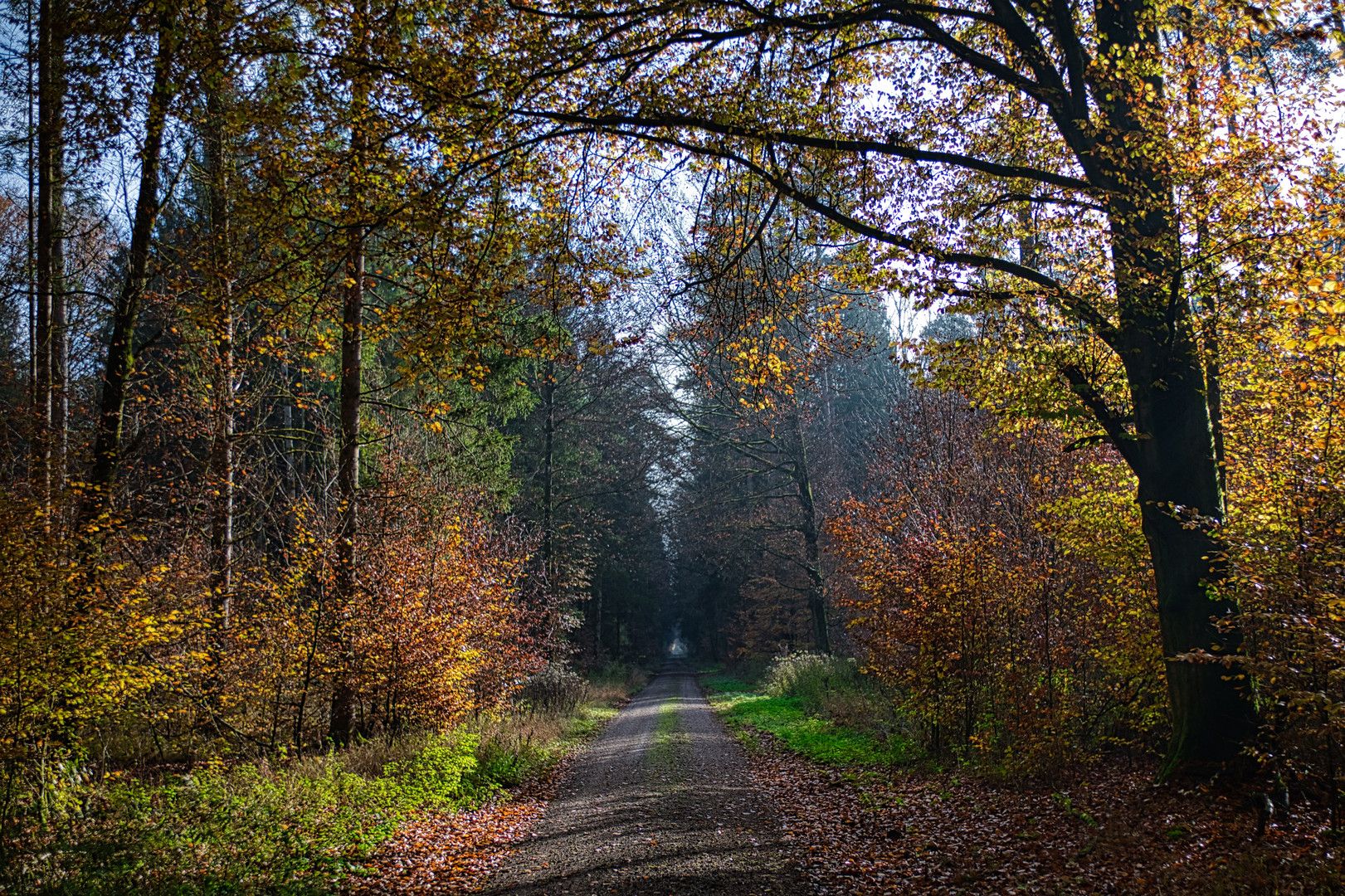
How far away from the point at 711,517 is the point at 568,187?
23.9 m

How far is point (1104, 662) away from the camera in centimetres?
847

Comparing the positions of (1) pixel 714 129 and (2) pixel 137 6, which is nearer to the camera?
(2) pixel 137 6

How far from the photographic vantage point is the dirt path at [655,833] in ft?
19.4

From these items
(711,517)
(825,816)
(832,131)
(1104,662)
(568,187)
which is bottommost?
(825,816)

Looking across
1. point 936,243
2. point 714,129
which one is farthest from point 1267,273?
point 714,129

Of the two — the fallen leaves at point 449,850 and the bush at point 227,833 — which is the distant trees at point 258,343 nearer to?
the bush at point 227,833

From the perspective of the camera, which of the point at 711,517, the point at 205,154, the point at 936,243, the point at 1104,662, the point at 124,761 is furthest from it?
the point at 711,517

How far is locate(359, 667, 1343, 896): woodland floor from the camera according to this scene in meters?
5.28

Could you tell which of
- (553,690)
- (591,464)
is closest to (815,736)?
(553,690)

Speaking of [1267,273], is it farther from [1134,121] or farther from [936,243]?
[936,243]

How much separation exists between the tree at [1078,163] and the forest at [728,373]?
0.05 m

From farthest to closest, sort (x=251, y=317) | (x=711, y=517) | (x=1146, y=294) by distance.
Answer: (x=711, y=517)
(x=251, y=317)
(x=1146, y=294)

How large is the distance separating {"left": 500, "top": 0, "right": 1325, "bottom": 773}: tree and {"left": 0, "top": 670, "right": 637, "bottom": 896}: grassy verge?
21.6 feet

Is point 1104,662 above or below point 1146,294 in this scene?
below
